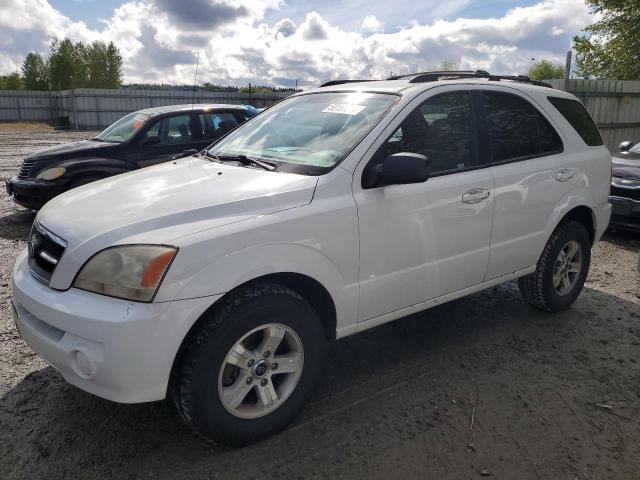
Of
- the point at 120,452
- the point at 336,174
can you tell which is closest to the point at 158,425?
the point at 120,452

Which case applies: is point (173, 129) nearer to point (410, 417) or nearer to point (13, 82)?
point (410, 417)

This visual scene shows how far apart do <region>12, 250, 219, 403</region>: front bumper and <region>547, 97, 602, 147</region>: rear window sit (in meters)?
3.38

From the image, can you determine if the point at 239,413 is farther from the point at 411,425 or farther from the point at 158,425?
the point at 411,425

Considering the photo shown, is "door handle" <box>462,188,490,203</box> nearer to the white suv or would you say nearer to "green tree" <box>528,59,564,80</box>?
the white suv

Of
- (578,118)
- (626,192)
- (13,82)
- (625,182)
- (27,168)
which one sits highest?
(13,82)

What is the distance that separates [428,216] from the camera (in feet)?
10.7

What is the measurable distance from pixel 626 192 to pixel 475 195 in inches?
175

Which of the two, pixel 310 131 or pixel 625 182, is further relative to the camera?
pixel 625 182

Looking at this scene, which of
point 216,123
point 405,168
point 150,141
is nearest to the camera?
point 405,168

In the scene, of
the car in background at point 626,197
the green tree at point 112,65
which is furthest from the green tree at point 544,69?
the car in background at point 626,197

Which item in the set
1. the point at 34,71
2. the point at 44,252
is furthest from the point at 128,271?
the point at 34,71

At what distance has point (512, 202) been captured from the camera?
3.76 metres

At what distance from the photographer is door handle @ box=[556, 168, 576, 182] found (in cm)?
411

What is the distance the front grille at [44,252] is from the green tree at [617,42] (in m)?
22.8
